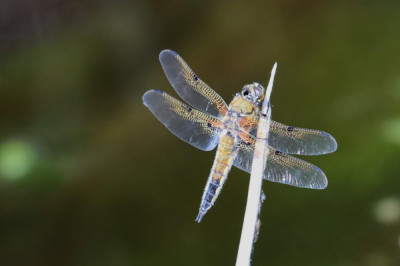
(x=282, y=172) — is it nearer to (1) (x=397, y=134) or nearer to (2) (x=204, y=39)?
(1) (x=397, y=134)

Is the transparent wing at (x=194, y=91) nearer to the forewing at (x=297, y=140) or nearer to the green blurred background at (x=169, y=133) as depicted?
the forewing at (x=297, y=140)

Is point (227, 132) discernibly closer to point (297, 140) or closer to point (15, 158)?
point (297, 140)

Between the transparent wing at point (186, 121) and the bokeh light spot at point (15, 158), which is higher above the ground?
the transparent wing at point (186, 121)

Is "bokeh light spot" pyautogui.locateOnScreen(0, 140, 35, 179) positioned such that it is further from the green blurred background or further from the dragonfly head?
the dragonfly head

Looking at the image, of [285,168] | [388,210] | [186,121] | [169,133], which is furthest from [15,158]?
[388,210]

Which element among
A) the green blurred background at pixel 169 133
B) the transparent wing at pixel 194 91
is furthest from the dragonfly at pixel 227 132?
the green blurred background at pixel 169 133

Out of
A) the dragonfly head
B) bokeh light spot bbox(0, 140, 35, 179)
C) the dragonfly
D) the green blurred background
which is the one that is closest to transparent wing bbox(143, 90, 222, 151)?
the dragonfly

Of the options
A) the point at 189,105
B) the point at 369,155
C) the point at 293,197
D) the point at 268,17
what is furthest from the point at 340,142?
the point at 268,17
